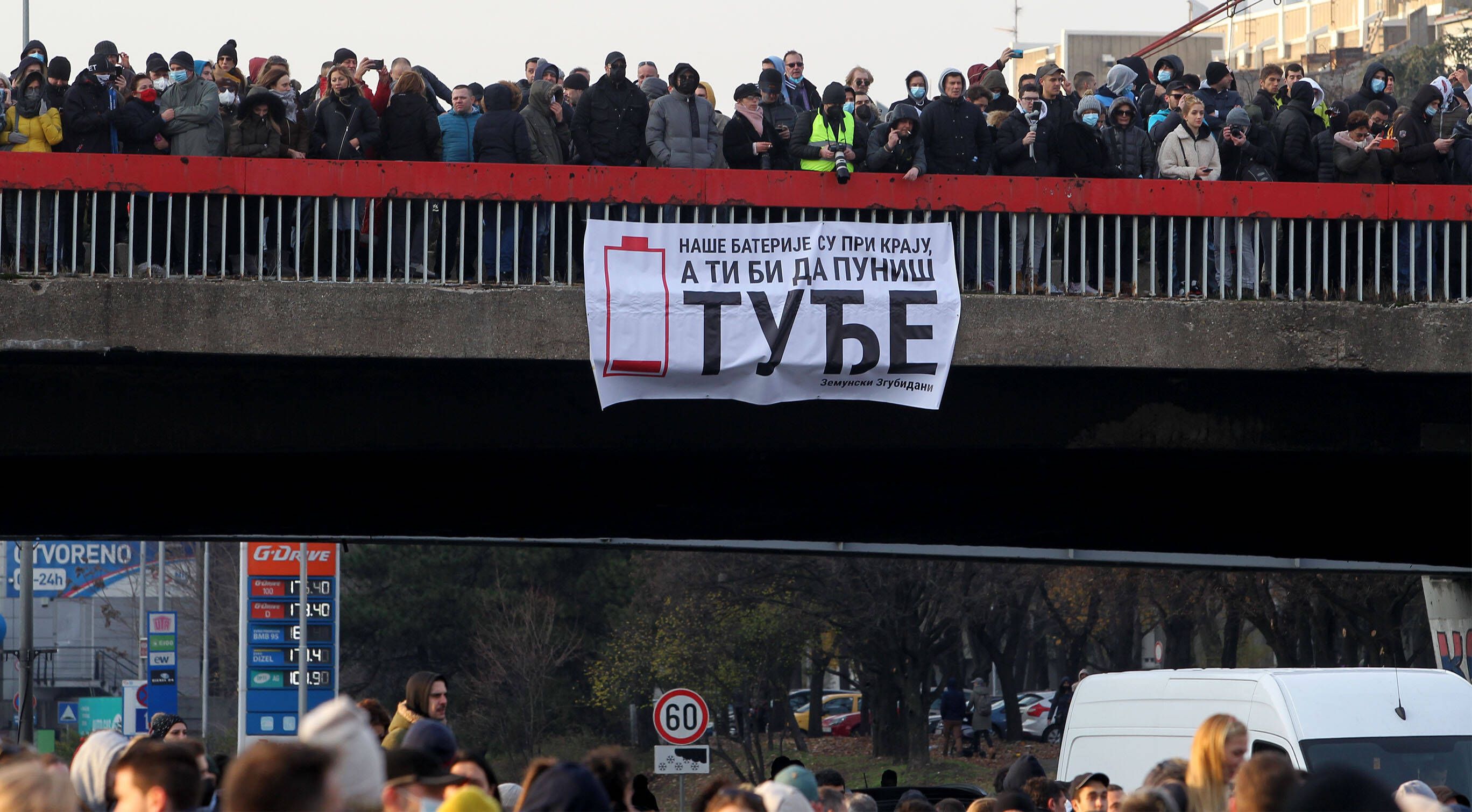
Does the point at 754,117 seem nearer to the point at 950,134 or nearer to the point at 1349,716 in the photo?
the point at 950,134

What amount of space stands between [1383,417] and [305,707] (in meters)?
21.7

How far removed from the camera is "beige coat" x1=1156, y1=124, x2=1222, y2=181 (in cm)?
1356

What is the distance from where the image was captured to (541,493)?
1667cm

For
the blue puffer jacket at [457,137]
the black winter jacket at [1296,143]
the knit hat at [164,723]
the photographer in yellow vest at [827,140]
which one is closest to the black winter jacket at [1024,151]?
the photographer in yellow vest at [827,140]

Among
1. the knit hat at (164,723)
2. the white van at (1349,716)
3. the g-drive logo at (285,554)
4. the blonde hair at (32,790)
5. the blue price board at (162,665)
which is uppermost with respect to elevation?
the blonde hair at (32,790)

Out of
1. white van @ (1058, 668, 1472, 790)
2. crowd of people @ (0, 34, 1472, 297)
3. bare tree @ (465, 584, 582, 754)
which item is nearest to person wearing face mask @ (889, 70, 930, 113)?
crowd of people @ (0, 34, 1472, 297)

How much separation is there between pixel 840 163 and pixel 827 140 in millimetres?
499

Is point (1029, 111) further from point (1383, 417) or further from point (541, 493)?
point (541, 493)

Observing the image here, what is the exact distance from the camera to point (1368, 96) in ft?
50.1

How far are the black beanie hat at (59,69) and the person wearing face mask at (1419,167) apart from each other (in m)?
9.89

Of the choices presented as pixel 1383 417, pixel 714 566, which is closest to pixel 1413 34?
pixel 714 566

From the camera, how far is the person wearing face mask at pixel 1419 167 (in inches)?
515

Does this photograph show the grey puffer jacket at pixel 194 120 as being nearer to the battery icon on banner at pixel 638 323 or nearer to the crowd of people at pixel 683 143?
the crowd of people at pixel 683 143

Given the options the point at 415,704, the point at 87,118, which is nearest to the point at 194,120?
the point at 87,118
